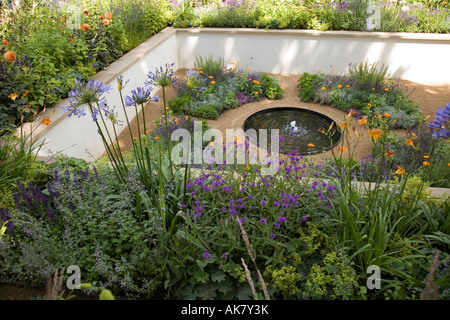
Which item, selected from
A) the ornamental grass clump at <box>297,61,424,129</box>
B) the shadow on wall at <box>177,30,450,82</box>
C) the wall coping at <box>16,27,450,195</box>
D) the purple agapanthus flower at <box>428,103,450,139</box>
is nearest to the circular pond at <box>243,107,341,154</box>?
the ornamental grass clump at <box>297,61,424,129</box>

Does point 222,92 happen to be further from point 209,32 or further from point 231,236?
point 231,236

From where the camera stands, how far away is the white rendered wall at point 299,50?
5.31 meters

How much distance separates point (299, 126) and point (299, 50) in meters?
2.06

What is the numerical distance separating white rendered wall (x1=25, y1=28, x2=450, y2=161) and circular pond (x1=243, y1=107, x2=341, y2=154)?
165cm

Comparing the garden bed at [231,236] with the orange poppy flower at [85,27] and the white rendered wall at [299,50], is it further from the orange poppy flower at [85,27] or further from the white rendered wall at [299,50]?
the white rendered wall at [299,50]

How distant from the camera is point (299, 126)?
4273 mm

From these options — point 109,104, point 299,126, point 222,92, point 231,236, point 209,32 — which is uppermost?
point 209,32

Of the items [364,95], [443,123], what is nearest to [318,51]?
[364,95]

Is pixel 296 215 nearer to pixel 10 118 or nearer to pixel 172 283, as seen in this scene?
pixel 172 283

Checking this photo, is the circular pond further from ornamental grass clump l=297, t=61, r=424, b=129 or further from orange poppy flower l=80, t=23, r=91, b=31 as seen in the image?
orange poppy flower l=80, t=23, r=91, b=31

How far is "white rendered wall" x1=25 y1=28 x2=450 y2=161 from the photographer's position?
209 inches
